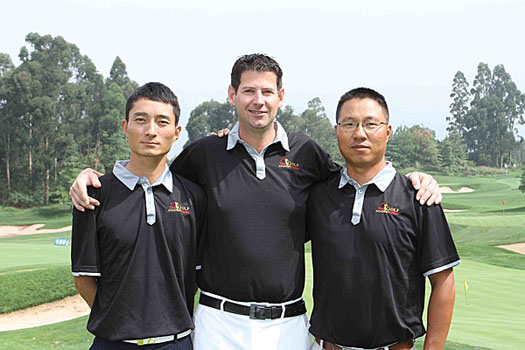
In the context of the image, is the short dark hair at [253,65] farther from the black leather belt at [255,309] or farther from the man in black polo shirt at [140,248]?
the black leather belt at [255,309]

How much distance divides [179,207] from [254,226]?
0.54m

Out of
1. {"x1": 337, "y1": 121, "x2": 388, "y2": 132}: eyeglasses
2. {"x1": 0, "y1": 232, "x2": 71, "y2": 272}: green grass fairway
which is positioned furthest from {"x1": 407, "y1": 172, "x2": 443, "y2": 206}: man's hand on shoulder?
{"x1": 0, "y1": 232, "x2": 71, "y2": 272}: green grass fairway

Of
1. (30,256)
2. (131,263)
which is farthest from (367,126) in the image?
(30,256)

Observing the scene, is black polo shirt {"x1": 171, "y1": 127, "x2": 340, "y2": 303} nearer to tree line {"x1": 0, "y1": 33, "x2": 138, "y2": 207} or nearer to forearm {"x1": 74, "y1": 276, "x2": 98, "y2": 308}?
forearm {"x1": 74, "y1": 276, "x2": 98, "y2": 308}

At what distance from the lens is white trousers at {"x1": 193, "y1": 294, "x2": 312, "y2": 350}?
3766 mm

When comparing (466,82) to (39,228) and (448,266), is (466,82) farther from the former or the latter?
(448,266)

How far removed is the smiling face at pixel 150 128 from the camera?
12.3 feet

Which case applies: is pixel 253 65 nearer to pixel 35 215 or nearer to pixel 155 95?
pixel 155 95

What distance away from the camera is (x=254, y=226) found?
3.82 meters

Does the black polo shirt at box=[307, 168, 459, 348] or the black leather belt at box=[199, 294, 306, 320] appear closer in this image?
the black polo shirt at box=[307, 168, 459, 348]

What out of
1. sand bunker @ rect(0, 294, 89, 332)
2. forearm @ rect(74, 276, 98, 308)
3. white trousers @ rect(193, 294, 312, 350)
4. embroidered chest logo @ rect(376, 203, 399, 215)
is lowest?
sand bunker @ rect(0, 294, 89, 332)

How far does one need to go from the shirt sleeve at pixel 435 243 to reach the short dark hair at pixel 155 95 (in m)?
1.89

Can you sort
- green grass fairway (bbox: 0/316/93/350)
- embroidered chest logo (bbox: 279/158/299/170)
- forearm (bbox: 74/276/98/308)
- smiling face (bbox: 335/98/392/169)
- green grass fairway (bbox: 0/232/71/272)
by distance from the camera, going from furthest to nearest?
1. green grass fairway (bbox: 0/232/71/272)
2. green grass fairway (bbox: 0/316/93/350)
3. embroidered chest logo (bbox: 279/158/299/170)
4. forearm (bbox: 74/276/98/308)
5. smiling face (bbox: 335/98/392/169)

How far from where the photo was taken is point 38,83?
178 ft
